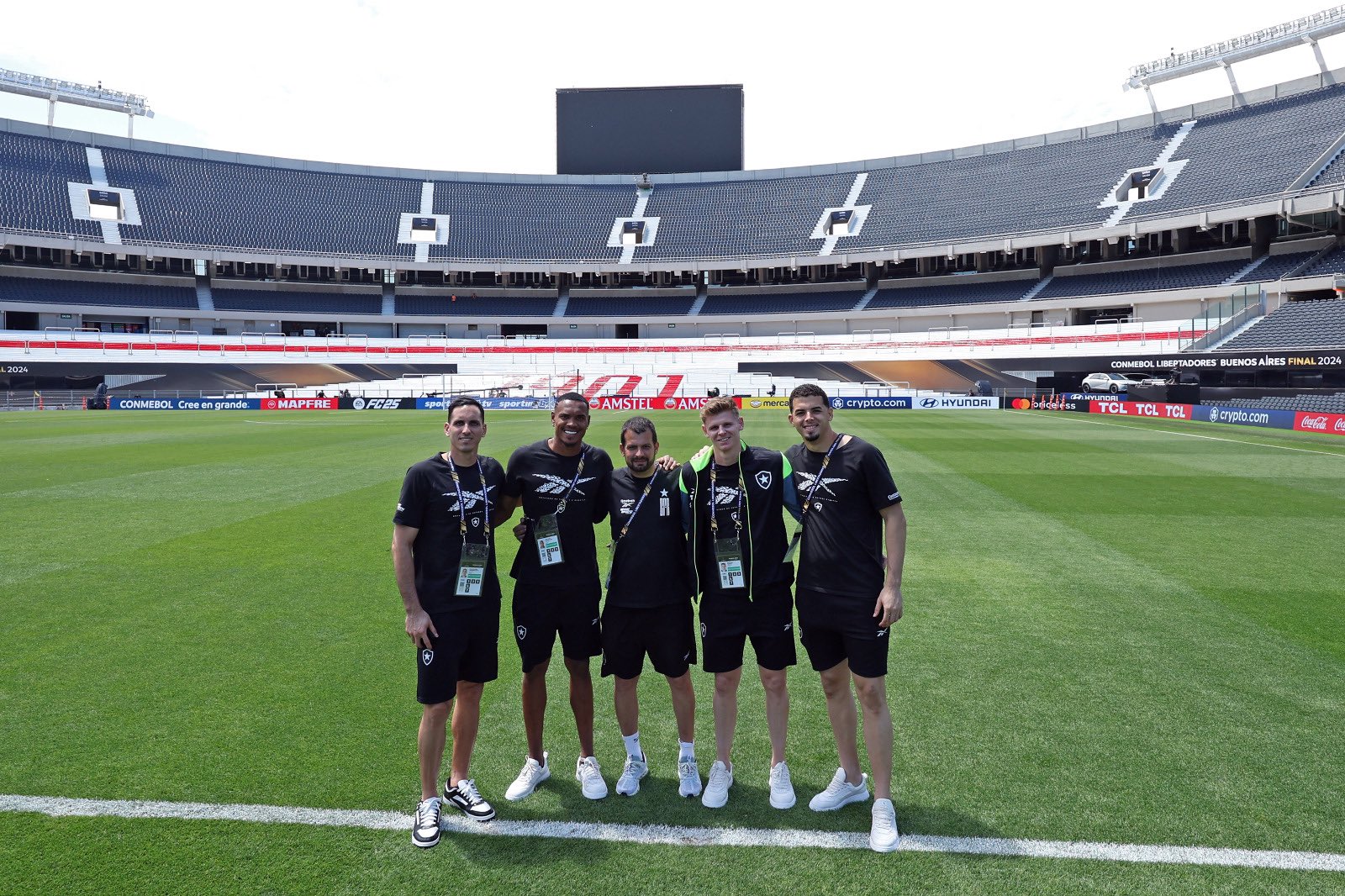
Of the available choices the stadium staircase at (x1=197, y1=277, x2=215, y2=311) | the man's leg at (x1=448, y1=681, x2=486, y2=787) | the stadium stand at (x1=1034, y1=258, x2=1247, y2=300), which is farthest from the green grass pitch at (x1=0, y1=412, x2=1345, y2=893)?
the stadium staircase at (x1=197, y1=277, x2=215, y2=311)

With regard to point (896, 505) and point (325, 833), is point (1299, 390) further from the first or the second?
point (325, 833)

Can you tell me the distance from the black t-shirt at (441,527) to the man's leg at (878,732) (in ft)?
6.51

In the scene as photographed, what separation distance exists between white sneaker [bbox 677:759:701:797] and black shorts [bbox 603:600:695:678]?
0.47m

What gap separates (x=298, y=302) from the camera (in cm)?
6525

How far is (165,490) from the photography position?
14.1m

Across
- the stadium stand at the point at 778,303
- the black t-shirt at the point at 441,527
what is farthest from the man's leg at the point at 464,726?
the stadium stand at the point at 778,303

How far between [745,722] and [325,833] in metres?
2.53

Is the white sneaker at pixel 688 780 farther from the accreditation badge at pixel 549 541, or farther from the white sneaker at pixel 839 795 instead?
the accreditation badge at pixel 549 541

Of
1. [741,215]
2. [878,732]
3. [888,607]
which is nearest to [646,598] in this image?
[888,607]

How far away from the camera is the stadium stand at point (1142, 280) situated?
5034 cm

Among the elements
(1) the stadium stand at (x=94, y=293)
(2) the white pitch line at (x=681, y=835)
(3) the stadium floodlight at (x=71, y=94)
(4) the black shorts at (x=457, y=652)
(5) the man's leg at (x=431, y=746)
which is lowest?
(2) the white pitch line at (x=681, y=835)

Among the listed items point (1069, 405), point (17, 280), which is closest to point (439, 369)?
point (17, 280)

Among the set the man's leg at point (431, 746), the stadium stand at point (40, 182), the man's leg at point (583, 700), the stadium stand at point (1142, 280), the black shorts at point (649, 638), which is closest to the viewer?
the man's leg at point (431, 746)

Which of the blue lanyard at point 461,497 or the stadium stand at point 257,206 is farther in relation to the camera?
the stadium stand at point 257,206
